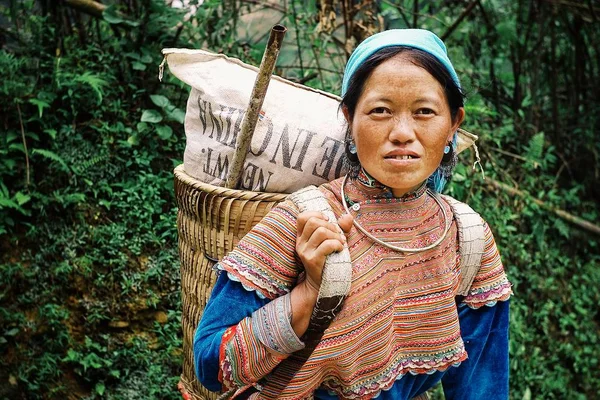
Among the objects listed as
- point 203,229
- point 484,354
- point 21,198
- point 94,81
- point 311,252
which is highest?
point 311,252

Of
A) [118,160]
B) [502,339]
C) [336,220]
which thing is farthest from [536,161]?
[336,220]

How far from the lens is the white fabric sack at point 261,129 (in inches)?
76.9

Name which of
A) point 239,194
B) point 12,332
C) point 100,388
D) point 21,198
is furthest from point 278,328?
point 21,198

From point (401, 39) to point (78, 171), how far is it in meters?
2.36

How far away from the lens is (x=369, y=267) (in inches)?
64.3

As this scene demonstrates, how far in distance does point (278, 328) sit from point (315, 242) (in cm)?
20

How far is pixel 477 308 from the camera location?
6.00 ft

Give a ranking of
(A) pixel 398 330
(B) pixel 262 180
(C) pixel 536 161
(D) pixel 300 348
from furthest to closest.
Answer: (C) pixel 536 161
(B) pixel 262 180
(A) pixel 398 330
(D) pixel 300 348

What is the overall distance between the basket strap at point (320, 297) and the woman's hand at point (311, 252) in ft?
0.06

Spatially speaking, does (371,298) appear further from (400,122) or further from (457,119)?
(457,119)

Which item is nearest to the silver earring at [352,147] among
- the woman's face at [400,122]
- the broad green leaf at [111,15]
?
the woman's face at [400,122]

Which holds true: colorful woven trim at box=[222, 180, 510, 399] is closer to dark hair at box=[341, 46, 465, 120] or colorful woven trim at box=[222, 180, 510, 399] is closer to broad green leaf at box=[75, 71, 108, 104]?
dark hair at box=[341, 46, 465, 120]

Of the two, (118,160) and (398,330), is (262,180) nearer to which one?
(398,330)

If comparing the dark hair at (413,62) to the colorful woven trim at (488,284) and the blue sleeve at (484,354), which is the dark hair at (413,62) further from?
the blue sleeve at (484,354)
